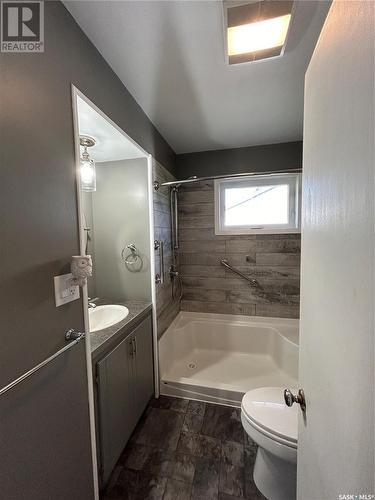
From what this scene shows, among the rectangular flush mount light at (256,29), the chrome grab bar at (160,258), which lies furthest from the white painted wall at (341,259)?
the chrome grab bar at (160,258)

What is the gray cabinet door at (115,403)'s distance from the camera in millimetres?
1199

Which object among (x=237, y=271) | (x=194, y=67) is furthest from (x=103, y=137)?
(x=237, y=271)

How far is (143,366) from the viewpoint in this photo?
171 centimetres

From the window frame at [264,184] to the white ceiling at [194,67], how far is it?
1.83ft

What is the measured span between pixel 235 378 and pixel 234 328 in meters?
0.56

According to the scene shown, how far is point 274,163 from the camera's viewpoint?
2.56 m

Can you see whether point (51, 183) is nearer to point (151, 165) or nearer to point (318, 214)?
point (318, 214)

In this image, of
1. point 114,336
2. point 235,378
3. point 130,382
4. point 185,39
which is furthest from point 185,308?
point 185,39

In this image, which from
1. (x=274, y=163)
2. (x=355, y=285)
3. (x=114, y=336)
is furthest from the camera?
(x=274, y=163)

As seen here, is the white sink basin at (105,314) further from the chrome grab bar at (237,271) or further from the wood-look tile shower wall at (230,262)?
the chrome grab bar at (237,271)

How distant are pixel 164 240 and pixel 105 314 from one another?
0.95 meters

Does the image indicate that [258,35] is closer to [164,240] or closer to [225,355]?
[164,240]

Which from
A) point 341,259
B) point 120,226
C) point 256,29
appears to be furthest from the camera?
point 120,226

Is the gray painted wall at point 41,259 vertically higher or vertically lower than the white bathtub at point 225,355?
higher
